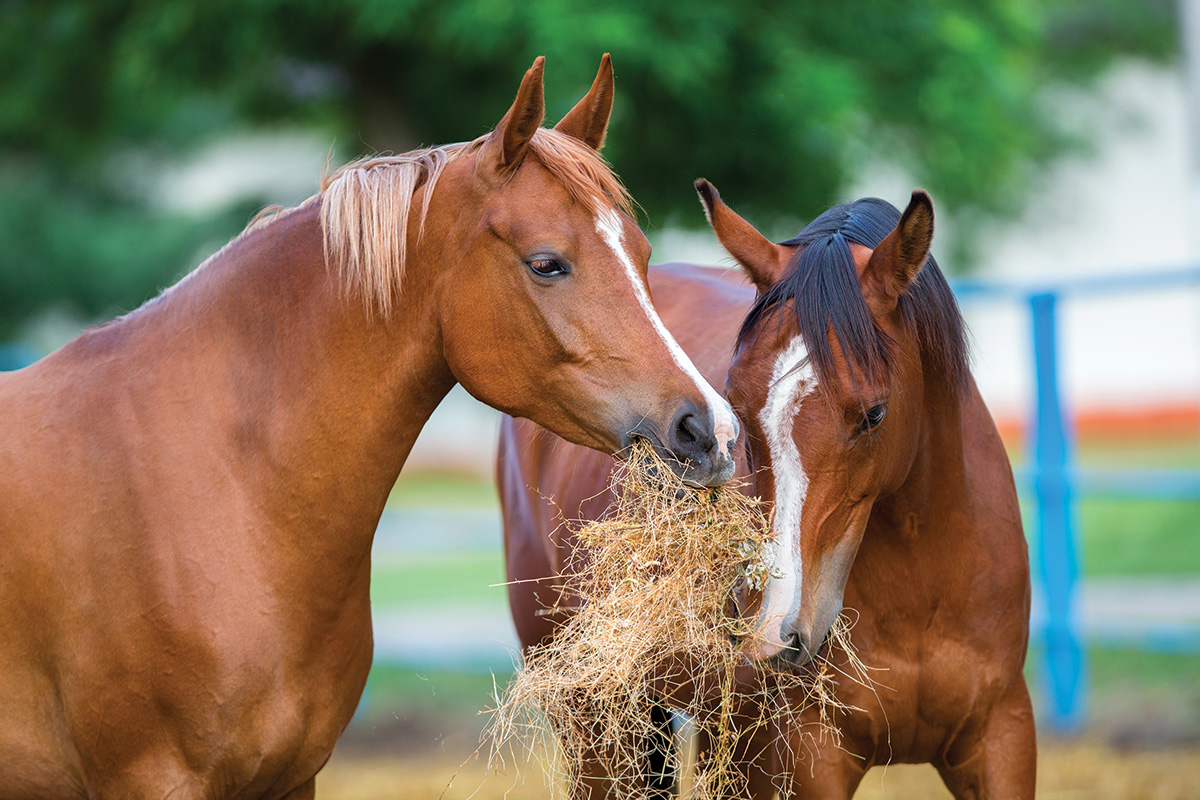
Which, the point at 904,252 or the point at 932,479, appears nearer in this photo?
the point at 904,252

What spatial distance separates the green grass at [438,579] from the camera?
1091 cm

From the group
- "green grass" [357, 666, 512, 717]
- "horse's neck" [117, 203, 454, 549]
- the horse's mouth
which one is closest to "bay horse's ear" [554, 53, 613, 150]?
"horse's neck" [117, 203, 454, 549]

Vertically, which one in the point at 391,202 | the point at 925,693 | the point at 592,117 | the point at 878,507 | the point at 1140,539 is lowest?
the point at 1140,539

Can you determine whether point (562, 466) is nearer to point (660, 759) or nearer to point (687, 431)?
point (660, 759)

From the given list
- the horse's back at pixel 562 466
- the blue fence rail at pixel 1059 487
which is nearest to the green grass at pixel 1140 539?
the blue fence rail at pixel 1059 487

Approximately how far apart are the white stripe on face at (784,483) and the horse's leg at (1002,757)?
832 millimetres

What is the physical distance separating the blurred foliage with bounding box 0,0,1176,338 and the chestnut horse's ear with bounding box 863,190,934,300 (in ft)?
11.8

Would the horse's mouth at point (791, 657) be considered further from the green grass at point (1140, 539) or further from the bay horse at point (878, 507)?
the green grass at point (1140, 539)

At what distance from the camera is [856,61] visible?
22.4 feet

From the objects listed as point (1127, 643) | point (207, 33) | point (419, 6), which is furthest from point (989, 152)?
point (207, 33)

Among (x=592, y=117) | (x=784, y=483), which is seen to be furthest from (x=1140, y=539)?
(x=592, y=117)

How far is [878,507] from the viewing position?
8.92ft

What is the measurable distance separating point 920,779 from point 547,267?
356cm

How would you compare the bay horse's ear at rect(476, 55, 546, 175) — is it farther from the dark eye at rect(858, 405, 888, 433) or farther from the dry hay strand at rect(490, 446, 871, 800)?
the dark eye at rect(858, 405, 888, 433)
